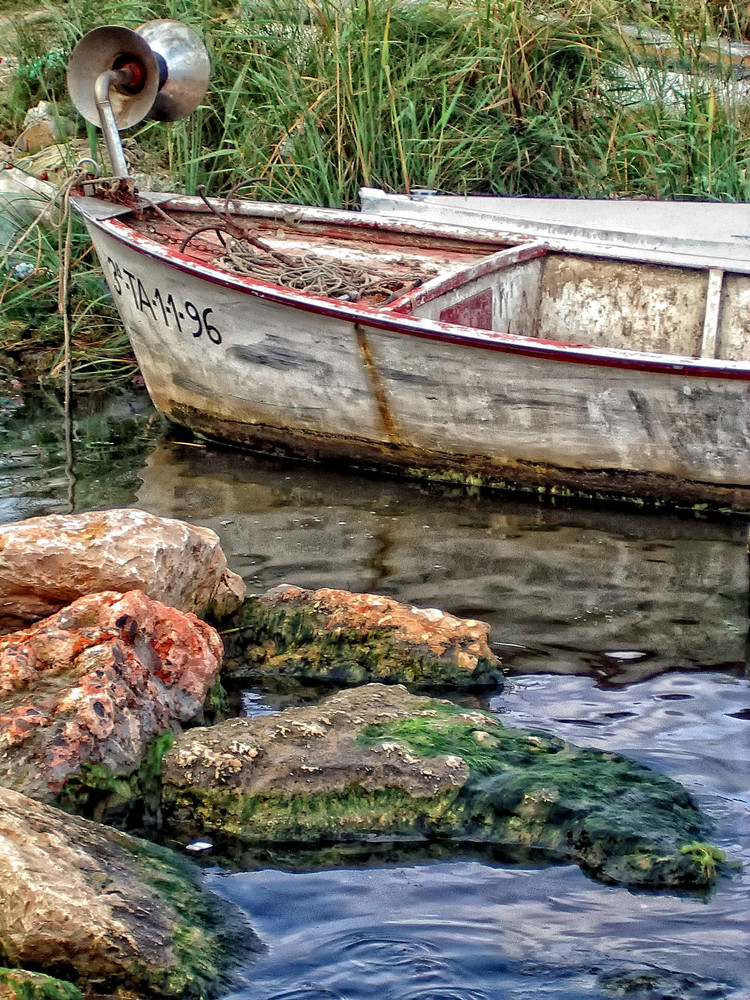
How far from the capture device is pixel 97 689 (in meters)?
3.24

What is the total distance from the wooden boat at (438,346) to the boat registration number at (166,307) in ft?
0.04

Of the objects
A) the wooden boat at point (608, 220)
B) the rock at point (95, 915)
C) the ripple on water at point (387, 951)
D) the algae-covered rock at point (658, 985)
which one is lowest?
the ripple on water at point (387, 951)

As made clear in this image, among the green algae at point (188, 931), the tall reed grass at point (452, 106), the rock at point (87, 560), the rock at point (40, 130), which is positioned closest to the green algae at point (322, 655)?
the rock at point (87, 560)

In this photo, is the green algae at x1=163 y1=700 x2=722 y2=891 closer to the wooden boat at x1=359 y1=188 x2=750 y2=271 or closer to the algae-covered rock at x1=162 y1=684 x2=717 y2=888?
the algae-covered rock at x1=162 y1=684 x2=717 y2=888

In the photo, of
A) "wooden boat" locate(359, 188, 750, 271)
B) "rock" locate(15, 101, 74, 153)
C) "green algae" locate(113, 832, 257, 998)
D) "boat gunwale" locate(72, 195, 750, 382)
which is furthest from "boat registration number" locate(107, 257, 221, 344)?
"green algae" locate(113, 832, 257, 998)

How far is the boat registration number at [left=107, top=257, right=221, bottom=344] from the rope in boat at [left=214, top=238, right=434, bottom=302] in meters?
0.30

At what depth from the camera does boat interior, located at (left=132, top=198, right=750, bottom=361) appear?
6.18 m

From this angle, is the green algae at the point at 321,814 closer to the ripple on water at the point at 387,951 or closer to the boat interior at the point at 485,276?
the ripple on water at the point at 387,951

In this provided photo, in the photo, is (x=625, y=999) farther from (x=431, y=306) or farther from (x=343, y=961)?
(x=431, y=306)

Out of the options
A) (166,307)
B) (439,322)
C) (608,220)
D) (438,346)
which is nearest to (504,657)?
(438,346)

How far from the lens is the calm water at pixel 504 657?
2.71 m

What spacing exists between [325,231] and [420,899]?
190 inches

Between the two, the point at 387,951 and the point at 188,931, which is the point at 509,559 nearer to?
the point at 387,951

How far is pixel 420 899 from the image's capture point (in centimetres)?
292
